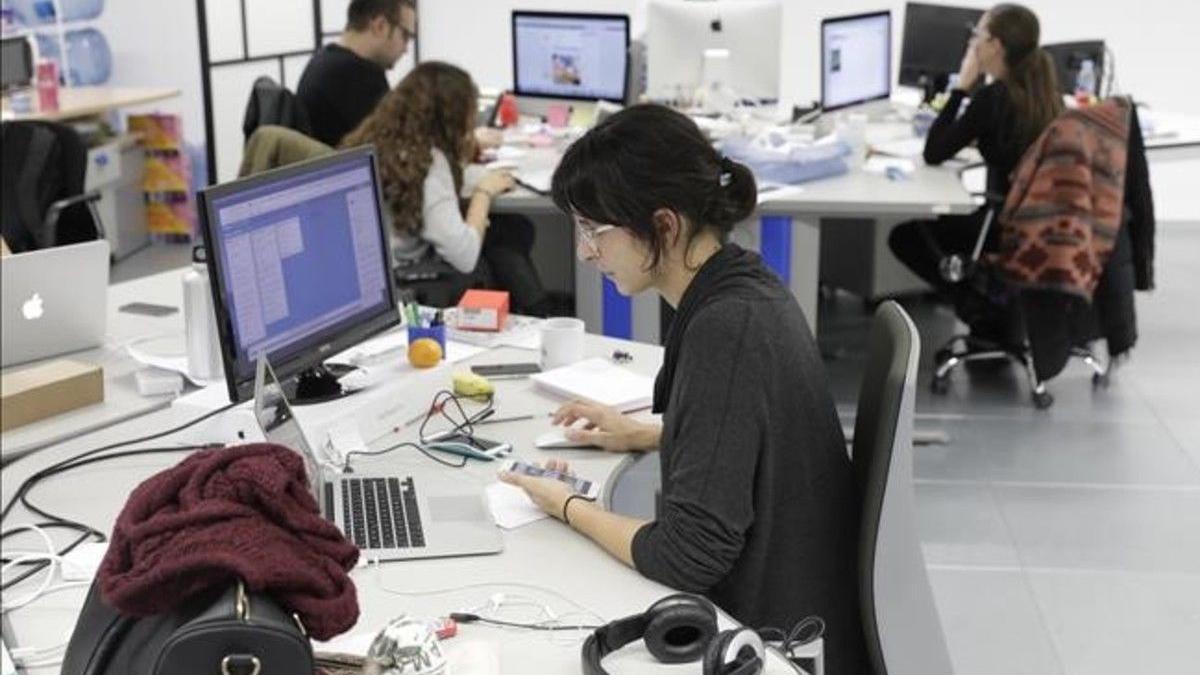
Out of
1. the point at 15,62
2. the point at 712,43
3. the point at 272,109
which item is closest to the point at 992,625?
the point at 272,109

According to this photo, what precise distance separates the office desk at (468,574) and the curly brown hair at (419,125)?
4.92 feet

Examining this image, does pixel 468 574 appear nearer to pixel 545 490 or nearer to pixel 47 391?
pixel 545 490

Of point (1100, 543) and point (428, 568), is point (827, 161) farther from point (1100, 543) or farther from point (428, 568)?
point (428, 568)

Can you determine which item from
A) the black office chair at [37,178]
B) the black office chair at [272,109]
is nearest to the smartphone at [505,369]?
the black office chair at [272,109]

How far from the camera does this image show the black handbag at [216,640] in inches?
44.1

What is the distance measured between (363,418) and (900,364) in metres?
0.88

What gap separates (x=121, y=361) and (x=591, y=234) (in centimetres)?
115

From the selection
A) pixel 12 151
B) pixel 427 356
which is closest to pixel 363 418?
pixel 427 356

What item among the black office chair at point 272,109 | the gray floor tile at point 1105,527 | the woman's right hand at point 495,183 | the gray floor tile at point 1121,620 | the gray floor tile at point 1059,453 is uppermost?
the black office chair at point 272,109

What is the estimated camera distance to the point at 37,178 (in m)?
4.55

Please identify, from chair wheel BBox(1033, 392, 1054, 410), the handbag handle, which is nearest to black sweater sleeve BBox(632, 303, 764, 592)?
the handbag handle

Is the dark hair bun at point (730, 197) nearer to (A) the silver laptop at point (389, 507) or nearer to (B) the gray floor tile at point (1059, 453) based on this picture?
(A) the silver laptop at point (389, 507)

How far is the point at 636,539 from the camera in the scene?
177cm

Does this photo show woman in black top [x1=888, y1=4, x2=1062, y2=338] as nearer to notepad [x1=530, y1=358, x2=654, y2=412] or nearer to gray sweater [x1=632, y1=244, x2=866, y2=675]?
notepad [x1=530, y1=358, x2=654, y2=412]
